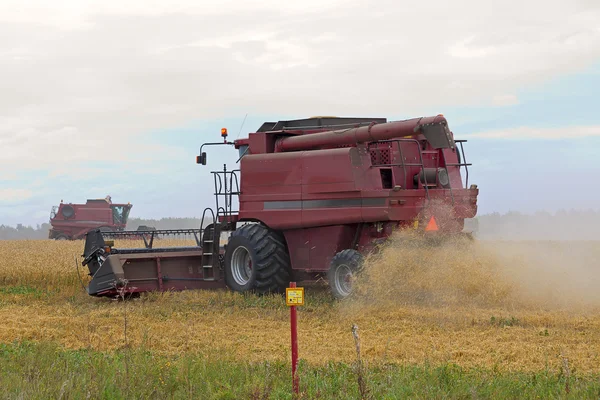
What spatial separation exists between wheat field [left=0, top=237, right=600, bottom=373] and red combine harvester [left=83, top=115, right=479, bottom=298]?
529 millimetres

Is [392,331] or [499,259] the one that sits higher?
[499,259]

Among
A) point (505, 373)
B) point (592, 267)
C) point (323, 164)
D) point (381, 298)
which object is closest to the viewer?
point (505, 373)

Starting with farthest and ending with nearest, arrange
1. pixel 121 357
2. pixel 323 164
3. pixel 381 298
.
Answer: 1. pixel 323 164
2. pixel 381 298
3. pixel 121 357

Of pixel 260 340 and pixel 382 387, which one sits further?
pixel 260 340

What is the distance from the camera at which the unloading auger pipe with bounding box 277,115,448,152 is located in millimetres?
13027

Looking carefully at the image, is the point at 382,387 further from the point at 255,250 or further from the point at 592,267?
the point at 592,267

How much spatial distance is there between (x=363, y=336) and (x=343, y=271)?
10.1ft

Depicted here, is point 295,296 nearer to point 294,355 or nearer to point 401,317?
point 294,355

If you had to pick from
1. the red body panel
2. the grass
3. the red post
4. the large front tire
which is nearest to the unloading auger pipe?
the red body panel

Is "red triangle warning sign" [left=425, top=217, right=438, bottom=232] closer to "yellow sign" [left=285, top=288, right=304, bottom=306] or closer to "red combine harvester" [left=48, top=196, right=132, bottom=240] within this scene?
"yellow sign" [left=285, top=288, right=304, bottom=306]

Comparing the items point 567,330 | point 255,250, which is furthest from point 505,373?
point 255,250

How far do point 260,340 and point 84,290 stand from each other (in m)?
8.25

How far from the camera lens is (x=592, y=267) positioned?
14.9 m

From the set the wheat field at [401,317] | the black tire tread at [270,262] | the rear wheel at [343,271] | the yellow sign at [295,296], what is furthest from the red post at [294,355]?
the black tire tread at [270,262]
